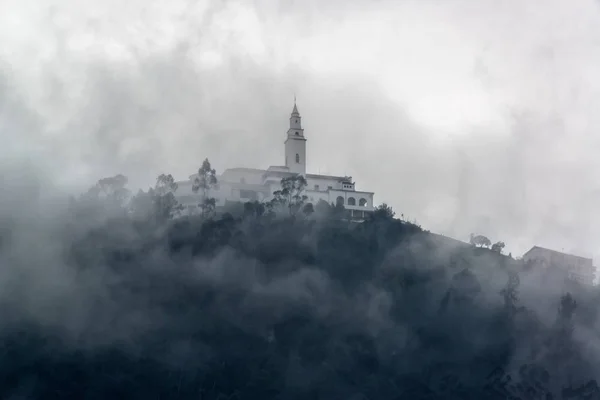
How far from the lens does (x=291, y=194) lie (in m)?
107

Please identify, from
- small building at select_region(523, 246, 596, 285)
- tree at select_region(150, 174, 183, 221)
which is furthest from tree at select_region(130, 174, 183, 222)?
small building at select_region(523, 246, 596, 285)

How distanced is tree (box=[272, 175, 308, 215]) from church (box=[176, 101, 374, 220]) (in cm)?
176

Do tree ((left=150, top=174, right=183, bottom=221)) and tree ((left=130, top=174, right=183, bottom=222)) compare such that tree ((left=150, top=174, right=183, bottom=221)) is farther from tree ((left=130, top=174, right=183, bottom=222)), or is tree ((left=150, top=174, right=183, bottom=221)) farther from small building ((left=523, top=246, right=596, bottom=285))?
small building ((left=523, top=246, right=596, bottom=285))

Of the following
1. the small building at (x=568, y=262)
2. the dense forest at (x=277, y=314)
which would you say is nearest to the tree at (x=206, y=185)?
the dense forest at (x=277, y=314)

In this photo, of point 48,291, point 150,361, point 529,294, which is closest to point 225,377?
point 150,361

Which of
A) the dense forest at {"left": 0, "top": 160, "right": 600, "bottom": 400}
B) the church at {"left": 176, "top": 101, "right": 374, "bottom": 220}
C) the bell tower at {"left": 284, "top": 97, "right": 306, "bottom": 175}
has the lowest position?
the dense forest at {"left": 0, "top": 160, "right": 600, "bottom": 400}

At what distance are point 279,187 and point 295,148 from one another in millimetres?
6752

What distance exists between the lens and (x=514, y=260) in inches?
4574

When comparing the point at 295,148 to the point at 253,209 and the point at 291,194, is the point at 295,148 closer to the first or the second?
the point at 291,194

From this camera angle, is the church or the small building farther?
the small building

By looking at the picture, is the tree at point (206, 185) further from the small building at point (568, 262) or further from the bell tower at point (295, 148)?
the small building at point (568, 262)

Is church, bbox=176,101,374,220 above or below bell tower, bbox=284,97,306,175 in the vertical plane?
below

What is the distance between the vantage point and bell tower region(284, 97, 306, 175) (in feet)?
367

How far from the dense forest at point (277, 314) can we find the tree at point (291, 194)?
0.17 metres
